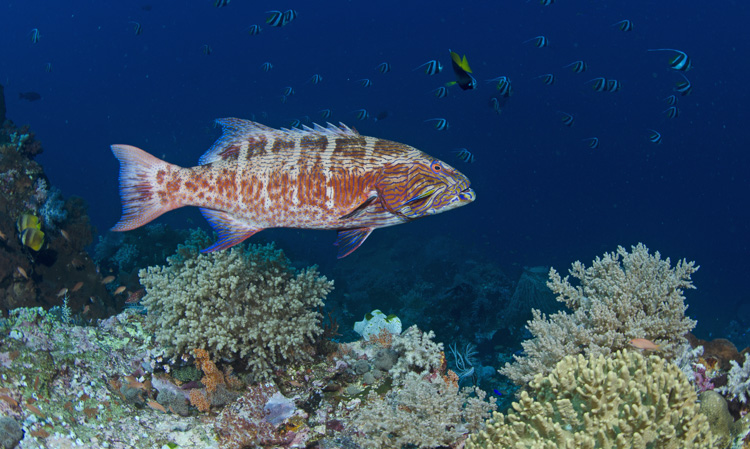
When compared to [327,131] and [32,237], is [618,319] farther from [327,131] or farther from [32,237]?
[32,237]

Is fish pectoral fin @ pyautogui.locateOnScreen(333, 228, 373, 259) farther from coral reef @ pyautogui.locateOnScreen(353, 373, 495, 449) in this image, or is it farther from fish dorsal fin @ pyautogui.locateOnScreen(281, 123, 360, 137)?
coral reef @ pyautogui.locateOnScreen(353, 373, 495, 449)

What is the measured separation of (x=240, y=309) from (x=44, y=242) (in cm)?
688

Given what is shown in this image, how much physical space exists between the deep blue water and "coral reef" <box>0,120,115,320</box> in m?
83.0

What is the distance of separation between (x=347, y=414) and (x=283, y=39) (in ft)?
397

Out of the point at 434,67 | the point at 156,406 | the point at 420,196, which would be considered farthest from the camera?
the point at 434,67

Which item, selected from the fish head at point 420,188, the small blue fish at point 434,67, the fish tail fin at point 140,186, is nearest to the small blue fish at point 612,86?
the small blue fish at point 434,67

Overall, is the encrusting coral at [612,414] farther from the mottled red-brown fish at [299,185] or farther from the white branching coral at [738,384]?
the mottled red-brown fish at [299,185]

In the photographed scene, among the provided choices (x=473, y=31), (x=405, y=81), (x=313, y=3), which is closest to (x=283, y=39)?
(x=313, y=3)

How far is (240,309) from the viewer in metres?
4.49

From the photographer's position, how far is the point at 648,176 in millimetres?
109625

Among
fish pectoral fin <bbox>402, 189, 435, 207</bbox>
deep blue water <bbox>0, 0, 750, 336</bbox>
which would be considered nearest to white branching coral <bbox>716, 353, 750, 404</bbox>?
fish pectoral fin <bbox>402, 189, 435, 207</bbox>

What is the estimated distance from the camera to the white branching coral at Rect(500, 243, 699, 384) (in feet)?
12.1

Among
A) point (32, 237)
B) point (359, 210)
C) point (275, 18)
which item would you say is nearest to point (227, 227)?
point (359, 210)

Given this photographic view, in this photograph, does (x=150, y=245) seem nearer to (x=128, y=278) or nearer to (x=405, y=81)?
(x=128, y=278)
